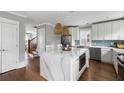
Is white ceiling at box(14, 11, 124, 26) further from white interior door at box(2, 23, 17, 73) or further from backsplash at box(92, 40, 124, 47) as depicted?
backsplash at box(92, 40, 124, 47)

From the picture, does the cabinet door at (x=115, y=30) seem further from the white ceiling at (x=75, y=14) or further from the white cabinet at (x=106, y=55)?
the white cabinet at (x=106, y=55)

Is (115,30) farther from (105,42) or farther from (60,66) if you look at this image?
(60,66)

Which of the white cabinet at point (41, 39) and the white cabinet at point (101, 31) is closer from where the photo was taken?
the white cabinet at point (101, 31)

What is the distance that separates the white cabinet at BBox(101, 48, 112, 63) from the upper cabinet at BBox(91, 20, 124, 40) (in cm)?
75

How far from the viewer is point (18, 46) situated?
3814 mm

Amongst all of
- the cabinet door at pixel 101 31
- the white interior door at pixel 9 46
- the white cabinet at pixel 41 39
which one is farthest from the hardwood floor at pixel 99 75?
the white cabinet at pixel 41 39

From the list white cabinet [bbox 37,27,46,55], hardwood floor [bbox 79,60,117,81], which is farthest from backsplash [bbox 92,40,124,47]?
white cabinet [bbox 37,27,46,55]

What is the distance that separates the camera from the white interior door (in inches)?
129

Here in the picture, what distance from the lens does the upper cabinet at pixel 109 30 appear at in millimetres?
4566

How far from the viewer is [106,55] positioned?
4703mm

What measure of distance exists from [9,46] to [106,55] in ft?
14.9

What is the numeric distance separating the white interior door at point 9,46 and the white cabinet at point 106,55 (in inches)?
168

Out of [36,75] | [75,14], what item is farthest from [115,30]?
[36,75]
